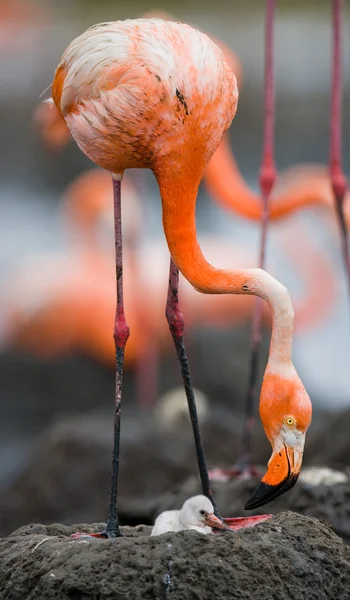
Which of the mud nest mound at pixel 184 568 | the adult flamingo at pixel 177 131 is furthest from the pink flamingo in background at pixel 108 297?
the mud nest mound at pixel 184 568

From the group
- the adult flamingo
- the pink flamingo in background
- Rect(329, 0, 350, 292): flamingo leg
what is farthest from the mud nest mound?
the pink flamingo in background

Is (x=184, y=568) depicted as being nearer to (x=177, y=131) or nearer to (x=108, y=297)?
(x=177, y=131)

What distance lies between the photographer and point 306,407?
402 cm

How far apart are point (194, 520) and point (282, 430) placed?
0.44m

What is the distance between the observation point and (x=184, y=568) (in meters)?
3.63

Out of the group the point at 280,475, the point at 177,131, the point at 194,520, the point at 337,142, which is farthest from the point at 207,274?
the point at 337,142

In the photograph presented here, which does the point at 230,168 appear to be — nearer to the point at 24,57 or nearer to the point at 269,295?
the point at 269,295

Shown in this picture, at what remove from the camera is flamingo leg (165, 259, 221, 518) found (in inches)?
179

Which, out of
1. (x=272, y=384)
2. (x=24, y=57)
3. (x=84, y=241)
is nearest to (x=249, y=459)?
(x=272, y=384)

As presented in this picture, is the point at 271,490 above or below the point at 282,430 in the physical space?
below

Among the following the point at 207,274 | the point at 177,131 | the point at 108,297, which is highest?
the point at 177,131

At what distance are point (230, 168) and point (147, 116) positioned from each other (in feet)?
15.2

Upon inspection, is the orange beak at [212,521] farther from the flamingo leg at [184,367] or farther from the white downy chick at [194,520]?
the flamingo leg at [184,367]

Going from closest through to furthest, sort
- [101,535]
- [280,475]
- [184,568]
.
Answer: [184,568]
[280,475]
[101,535]
